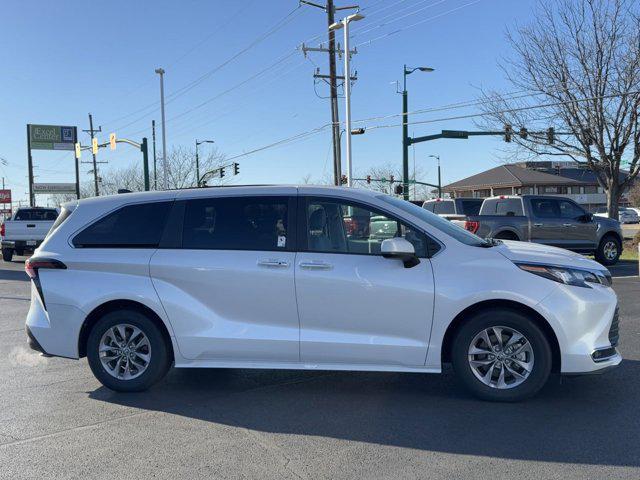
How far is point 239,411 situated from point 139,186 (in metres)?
58.9

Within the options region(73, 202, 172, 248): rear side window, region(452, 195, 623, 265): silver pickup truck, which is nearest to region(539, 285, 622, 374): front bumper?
region(73, 202, 172, 248): rear side window

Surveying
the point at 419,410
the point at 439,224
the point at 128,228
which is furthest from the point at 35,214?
the point at 419,410

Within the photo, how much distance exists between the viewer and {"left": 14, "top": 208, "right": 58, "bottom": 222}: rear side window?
72.0 feet

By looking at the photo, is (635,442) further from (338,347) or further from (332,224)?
(332,224)

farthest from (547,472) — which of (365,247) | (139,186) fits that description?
(139,186)

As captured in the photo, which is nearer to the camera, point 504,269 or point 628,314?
point 504,269

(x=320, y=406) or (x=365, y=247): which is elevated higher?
(x=365, y=247)

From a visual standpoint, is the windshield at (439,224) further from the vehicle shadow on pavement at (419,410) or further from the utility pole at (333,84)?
the utility pole at (333,84)

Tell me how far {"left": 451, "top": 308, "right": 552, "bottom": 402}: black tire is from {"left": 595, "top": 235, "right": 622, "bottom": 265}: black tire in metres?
12.9

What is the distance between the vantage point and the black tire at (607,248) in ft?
53.3

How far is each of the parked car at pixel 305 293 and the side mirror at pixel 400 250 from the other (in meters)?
0.01

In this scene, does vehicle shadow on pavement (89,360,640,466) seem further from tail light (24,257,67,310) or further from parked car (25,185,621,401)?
tail light (24,257,67,310)

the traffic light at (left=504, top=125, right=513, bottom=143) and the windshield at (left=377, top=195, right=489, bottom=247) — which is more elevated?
the traffic light at (left=504, top=125, right=513, bottom=143)

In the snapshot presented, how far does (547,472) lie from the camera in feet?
11.9
